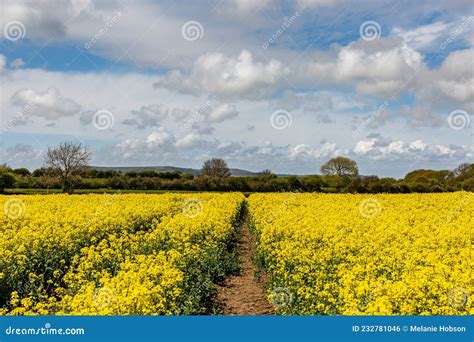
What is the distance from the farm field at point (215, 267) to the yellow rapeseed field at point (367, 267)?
0.04 m

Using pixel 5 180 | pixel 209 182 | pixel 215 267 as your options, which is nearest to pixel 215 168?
pixel 209 182

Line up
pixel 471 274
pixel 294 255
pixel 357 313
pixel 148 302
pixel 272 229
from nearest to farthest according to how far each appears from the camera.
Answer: pixel 357 313 → pixel 148 302 → pixel 471 274 → pixel 294 255 → pixel 272 229

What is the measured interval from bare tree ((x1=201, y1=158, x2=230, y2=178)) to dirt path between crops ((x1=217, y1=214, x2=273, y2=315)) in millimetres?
61813

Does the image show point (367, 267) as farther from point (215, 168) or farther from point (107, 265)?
point (215, 168)

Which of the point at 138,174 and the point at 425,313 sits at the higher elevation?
the point at 138,174

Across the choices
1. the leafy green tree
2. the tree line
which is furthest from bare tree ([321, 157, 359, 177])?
the leafy green tree

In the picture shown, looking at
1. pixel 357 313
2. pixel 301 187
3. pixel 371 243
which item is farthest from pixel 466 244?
pixel 301 187

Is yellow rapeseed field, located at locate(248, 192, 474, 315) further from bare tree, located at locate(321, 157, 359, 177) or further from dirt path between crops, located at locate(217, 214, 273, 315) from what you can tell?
bare tree, located at locate(321, 157, 359, 177)

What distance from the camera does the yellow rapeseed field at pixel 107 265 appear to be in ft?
28.9

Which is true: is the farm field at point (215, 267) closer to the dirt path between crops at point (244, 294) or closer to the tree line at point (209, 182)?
the dirt path between crops at point (244, 294)

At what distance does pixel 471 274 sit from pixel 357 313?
12.5 ft

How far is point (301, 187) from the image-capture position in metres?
60.4

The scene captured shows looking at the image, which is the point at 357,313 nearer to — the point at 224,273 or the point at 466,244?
the point at 224,273

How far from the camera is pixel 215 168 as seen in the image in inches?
3214
